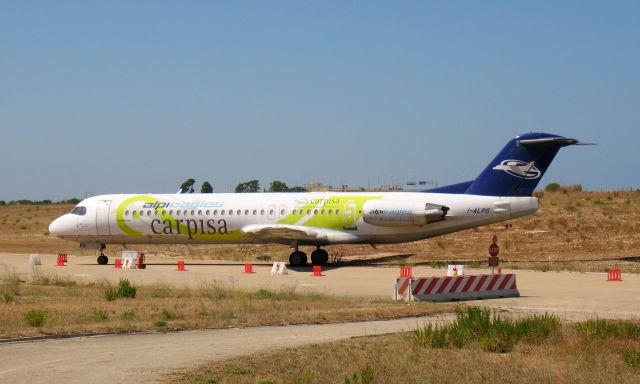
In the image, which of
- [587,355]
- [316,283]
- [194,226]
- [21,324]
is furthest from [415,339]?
[194,226]

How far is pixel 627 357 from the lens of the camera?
1275cm

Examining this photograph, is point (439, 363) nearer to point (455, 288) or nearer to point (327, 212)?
point (455, 288)

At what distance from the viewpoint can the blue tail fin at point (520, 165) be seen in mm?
34969

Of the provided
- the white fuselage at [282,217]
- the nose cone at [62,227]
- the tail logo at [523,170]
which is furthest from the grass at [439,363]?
the nose cone at [62,227]

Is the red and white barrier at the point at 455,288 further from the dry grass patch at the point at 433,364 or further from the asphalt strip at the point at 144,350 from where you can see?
the dry grass patch at the point at 433,364

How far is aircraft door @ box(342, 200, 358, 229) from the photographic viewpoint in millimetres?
37219

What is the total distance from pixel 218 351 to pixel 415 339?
314 centimetres

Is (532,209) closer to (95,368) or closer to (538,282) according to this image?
(538,282)

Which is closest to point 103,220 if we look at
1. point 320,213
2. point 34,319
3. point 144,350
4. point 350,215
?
point 320,213

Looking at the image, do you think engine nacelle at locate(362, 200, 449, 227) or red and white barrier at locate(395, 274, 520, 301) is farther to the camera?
engine nacelle at locate(362, 200, 449, 227)

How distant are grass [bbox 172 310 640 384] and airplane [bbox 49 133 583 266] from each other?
20.3 metres

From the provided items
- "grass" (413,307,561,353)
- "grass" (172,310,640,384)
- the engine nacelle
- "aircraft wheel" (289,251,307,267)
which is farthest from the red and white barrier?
"aircraft wheel" (289,251,307,267)

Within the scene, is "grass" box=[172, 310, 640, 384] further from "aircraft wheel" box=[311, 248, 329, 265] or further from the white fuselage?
"aircraft wheel" box=[311, 248, 329, 265]

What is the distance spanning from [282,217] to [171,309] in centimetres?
1794
